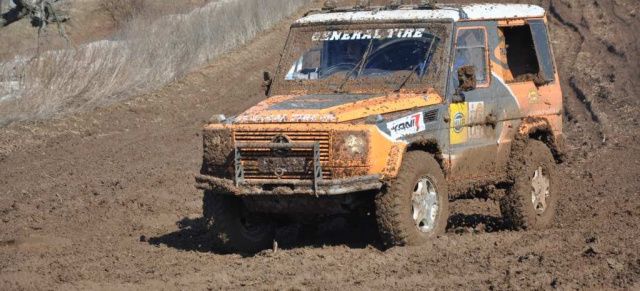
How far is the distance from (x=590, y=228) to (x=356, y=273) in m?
2.80

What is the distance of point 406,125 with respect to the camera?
8211 mm

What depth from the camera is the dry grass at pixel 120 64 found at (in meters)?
18.0

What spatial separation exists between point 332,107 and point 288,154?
546 millimetres

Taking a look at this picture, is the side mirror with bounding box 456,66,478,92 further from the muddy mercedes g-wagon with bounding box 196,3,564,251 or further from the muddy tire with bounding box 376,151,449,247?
the muddy tire with bounding box 376,151,449,247

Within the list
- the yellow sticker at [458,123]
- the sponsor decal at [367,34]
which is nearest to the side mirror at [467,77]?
the yellow sticker at [458,123]

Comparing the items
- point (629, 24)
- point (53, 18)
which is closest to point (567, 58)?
point (629, 24)

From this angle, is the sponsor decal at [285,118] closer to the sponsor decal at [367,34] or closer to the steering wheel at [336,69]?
the steering wheel at [336,69]

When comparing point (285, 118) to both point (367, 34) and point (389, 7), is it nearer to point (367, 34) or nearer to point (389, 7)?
point (367, 34)

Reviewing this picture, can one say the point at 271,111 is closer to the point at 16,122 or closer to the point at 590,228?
the point at 590,228

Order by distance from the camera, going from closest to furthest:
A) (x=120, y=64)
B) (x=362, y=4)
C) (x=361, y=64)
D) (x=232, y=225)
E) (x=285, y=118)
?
(x=285, y=118) → (x=232, y=225) → (x=361, y=64) → (x=362, y=4) → (x=120, y=64)

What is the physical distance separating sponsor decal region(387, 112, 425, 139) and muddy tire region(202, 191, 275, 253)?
158cm

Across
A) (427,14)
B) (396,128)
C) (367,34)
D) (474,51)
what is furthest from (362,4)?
(396,128)

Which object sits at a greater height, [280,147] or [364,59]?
[364,59]

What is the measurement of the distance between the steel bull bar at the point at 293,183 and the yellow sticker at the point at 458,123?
4.22ft
